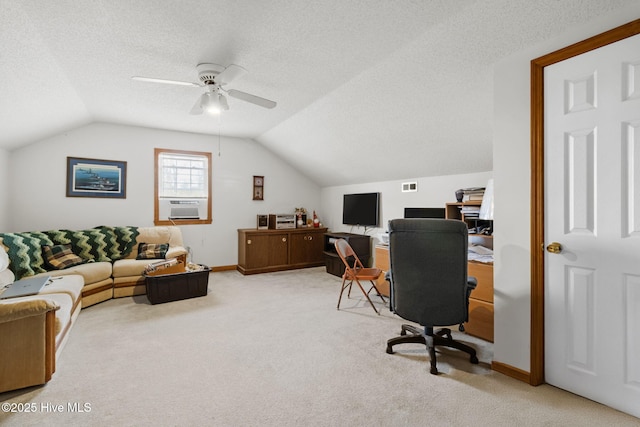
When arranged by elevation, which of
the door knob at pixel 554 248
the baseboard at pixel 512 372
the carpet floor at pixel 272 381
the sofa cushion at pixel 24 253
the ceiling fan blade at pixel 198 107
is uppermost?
the ceiling fan blade at pixel 198 107

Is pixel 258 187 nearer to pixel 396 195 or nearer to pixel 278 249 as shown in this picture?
pixel 278 249

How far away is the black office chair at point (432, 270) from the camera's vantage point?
84.6 inches

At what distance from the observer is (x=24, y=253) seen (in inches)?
138

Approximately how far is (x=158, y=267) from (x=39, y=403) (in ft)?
6.80

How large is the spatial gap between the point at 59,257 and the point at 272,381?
134 inches

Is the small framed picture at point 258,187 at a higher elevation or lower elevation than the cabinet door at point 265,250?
higher

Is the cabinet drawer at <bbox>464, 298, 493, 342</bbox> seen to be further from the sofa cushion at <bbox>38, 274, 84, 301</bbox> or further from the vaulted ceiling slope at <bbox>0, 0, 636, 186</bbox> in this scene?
the sofa cushion at <bbox>38, 274, 84, 301</bbox>

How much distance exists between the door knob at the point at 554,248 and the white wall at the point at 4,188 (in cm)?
608

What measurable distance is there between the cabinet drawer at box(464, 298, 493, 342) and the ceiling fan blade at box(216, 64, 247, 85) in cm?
294

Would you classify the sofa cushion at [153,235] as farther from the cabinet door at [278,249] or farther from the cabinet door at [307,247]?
the cabinet door at [307,247]

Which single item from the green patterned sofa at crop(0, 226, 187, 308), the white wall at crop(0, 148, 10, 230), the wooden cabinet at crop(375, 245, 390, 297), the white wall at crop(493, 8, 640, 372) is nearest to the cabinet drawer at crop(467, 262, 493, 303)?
the white wall at crop(493, 8, 640, 372)

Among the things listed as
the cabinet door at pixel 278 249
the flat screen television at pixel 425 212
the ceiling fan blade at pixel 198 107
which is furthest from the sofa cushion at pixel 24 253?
the flat screen television at pixel 425 212

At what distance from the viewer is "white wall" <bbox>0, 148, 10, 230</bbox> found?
4.01 metres

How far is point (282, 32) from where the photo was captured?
A: 2.34m
